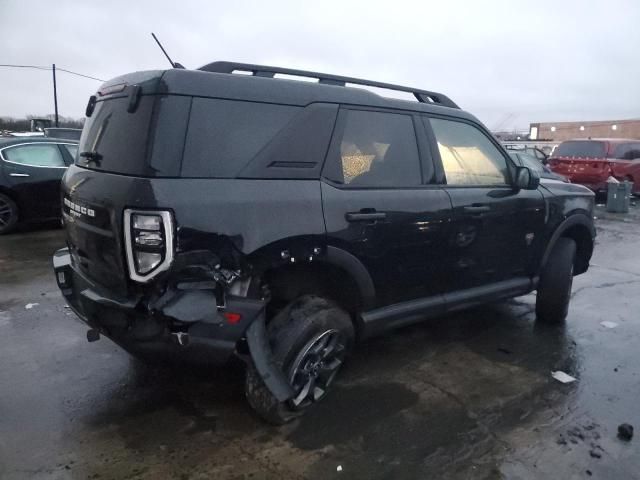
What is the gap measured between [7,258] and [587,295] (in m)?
7.16

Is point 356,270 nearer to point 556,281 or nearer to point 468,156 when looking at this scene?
point 468,156

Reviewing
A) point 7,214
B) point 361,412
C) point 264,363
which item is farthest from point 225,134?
point 7,214

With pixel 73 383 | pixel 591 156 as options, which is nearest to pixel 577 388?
pixel 73 383

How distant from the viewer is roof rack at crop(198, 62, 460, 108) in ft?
9.34

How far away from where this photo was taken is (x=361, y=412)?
3.14 meters

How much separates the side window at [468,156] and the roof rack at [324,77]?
25 centimetres

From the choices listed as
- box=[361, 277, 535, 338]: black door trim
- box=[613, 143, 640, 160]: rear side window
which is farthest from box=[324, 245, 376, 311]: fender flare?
box=[613, 143, 640, 160]: rear side window

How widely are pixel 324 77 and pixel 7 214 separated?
265 inches

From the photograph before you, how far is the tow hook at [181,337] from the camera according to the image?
247cm

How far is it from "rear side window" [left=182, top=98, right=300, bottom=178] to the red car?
13331 millimetres

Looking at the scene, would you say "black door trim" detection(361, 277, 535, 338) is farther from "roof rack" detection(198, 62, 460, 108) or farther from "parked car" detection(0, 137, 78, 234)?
"parked car" detection(0, 137, 78, 234)

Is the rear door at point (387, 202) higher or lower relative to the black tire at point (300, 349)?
higher

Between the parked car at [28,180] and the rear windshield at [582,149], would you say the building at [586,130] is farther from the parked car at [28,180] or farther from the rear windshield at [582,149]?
the parked car at [28,180]

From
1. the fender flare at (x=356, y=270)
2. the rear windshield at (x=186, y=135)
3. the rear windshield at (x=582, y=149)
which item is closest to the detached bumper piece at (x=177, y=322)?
the fender flare at (x=356, y=270)
